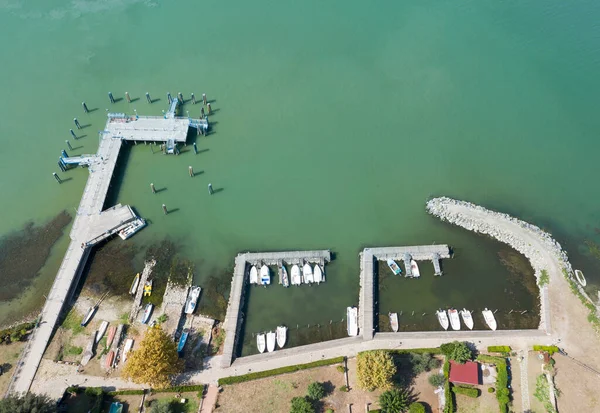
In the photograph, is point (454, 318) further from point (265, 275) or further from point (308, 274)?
point (265, 275)

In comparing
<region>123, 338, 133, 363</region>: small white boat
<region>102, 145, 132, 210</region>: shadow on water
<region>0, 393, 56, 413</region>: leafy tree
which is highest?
<region>102, 145, 132, 210</region>: shadow on water

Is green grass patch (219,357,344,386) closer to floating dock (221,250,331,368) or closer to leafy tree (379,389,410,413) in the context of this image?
floating dock (221,250,331,368)

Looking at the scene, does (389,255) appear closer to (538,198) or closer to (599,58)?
(538,198)

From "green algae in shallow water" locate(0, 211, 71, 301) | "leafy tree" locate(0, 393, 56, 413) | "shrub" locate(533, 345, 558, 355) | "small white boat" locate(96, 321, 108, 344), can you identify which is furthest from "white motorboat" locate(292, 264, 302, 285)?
Result: "green algae in shallow water" locate(0, 211, 71, 301)

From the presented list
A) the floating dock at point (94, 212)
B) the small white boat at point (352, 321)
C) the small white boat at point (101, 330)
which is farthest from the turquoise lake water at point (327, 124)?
the small white boat at point (101, 330)

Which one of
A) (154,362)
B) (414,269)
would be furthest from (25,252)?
(414,269)

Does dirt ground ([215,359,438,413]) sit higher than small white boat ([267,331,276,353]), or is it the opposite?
small white boat ([267,331,276,353])
